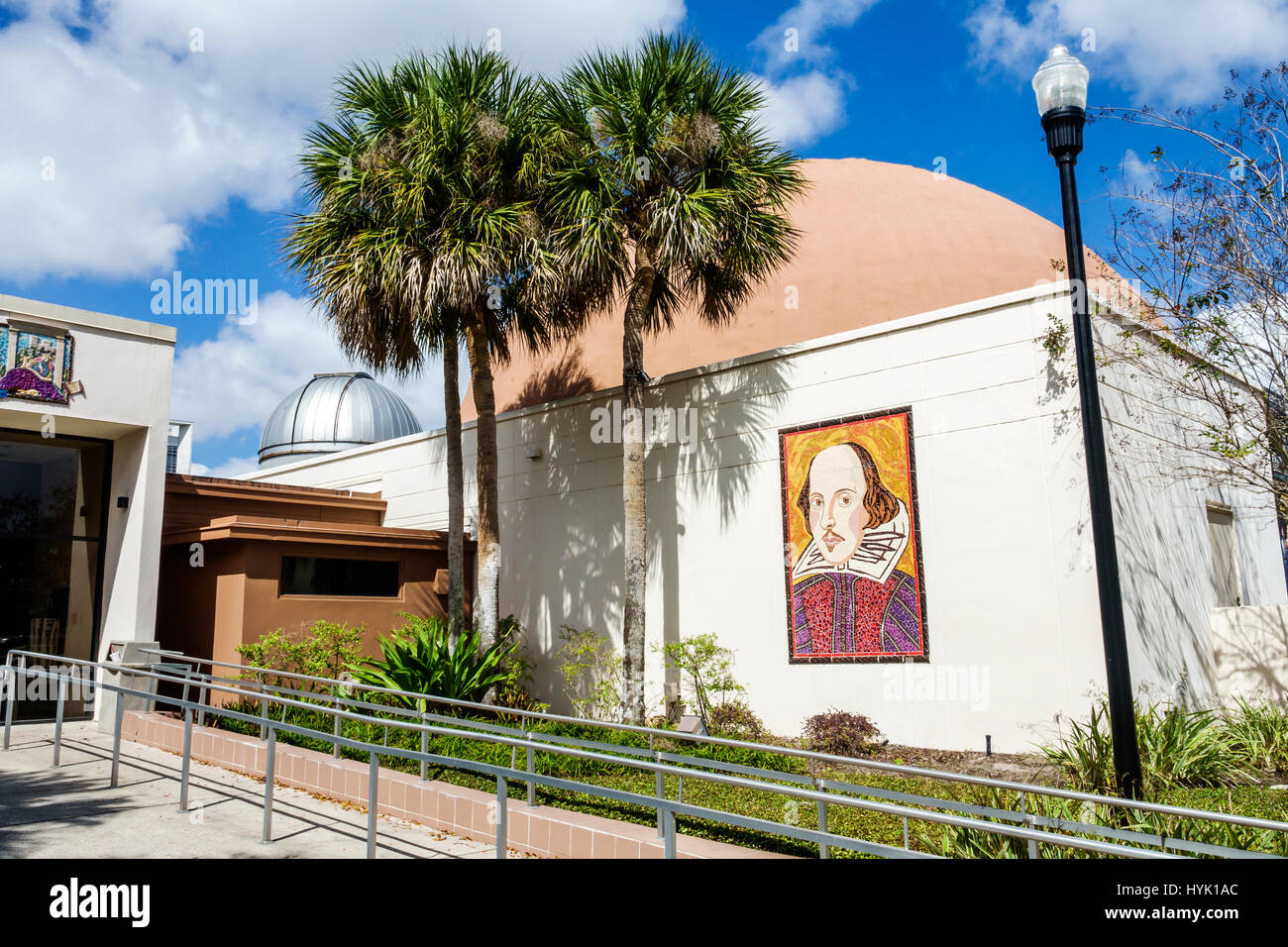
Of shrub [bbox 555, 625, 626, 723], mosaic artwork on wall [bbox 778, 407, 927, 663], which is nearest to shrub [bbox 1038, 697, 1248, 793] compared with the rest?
mosaic artwork on wall [bbox 778, 407, 927, 663]

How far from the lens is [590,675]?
585 inches

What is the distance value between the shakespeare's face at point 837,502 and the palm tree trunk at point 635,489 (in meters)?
2.43

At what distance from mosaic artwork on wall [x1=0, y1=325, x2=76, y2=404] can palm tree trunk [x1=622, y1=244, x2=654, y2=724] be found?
719 centimetres

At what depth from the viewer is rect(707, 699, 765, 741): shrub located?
12680 millimetres

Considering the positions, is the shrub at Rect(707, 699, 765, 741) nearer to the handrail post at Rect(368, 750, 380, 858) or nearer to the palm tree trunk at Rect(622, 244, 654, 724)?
the palm tree trunk at Rect(622, 244, 654, 724)

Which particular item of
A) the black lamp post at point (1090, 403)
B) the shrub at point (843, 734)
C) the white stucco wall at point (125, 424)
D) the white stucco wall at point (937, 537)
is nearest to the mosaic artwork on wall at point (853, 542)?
the white stucco wall at point (937, 537)

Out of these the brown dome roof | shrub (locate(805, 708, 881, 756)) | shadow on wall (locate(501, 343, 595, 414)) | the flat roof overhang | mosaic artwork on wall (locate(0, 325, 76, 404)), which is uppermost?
the brown dome roof

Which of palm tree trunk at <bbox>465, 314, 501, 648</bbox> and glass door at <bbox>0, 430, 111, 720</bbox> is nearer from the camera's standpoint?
glass door at <bbox>0, 430, 111, 720</bbox>

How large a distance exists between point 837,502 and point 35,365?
10.3 metres

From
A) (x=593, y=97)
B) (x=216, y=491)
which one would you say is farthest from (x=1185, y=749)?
(x=216, y=491)

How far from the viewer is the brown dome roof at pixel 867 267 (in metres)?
15.6

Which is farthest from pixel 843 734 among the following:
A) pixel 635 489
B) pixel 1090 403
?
pixel 1090 403

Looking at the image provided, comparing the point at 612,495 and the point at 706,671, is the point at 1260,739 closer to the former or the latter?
the point at 706,671
